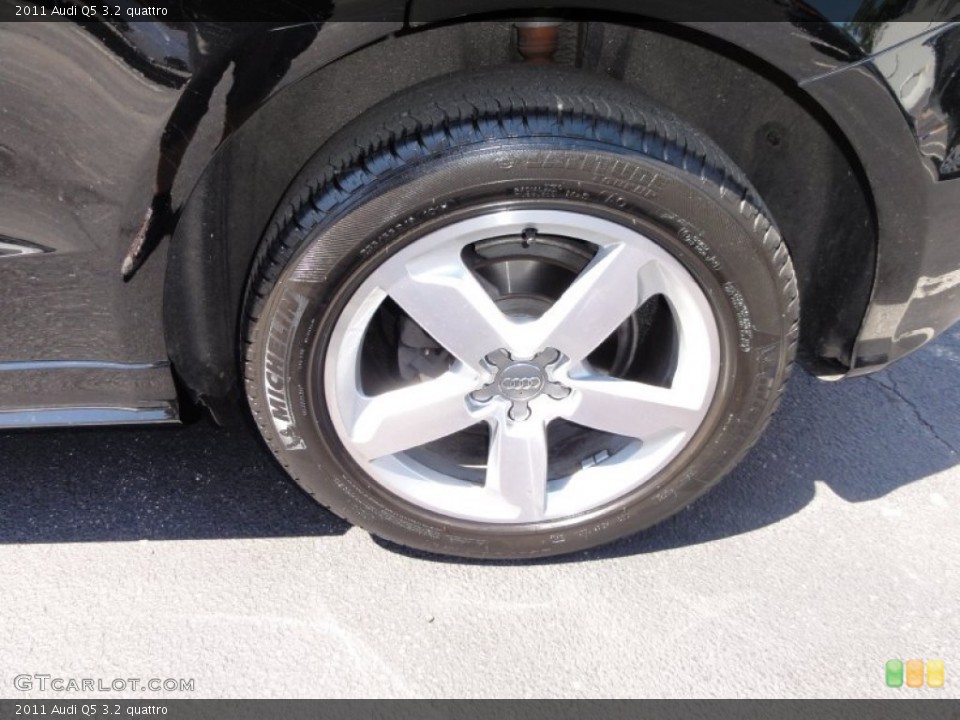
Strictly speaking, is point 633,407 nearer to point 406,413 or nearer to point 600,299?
point 600,299

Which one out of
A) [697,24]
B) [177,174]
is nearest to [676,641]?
[697,24]

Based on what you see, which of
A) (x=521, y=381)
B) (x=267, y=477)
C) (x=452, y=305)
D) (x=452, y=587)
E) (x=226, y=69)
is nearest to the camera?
(x=226, y=69)

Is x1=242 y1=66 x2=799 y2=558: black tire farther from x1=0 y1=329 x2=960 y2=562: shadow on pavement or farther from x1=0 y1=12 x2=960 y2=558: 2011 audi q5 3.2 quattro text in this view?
x1=0 y1=329 x2=960 y2=562: shadow on pavement

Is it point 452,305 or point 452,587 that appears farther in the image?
point 452,587

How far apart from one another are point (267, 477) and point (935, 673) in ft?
4.95

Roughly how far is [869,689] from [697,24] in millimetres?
1276

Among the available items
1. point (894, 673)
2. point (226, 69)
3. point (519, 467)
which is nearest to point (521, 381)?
point (519, 467)

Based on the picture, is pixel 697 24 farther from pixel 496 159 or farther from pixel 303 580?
pixel 303 580

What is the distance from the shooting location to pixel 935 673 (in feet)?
5.73

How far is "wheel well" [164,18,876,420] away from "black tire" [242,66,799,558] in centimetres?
7

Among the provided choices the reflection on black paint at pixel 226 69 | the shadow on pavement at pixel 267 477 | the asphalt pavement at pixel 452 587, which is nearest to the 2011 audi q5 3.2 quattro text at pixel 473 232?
the reflection on black paint at pixel 226 69

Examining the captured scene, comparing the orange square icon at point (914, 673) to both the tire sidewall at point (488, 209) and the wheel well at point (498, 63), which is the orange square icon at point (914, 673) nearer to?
the tire sidewall at point (488, 209)

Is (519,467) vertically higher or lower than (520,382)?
lower

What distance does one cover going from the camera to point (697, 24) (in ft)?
4.75
